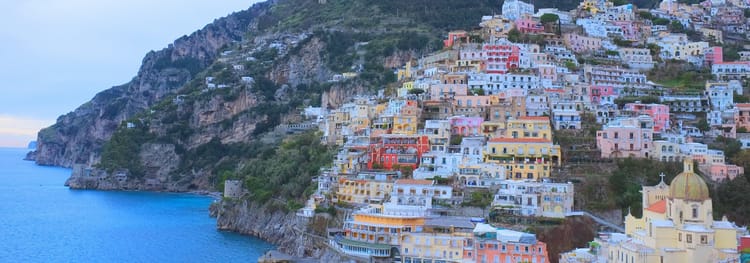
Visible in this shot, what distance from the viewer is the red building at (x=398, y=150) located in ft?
190

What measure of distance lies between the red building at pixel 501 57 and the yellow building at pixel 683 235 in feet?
109

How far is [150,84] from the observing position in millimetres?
155000

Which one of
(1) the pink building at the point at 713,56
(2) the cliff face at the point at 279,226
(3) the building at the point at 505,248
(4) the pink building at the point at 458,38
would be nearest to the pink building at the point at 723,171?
(3) the building at the point at 505,248

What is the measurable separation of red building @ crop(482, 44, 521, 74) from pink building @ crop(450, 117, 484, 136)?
10697mm

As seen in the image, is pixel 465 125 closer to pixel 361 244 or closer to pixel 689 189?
pixel 361 244

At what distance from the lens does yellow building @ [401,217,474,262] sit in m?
43.1

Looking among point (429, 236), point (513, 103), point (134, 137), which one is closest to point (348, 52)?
point (134, 137)

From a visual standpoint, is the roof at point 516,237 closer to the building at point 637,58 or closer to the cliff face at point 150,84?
the building at point 637,58

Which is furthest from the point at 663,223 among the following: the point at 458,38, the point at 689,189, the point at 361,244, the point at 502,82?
the point at 458,38

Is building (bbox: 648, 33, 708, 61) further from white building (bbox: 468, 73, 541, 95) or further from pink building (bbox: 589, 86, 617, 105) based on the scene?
white building (bbox: 468, 73, 541, 95)

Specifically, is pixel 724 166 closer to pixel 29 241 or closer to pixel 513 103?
pixel 513 103

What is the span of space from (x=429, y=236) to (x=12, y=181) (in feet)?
358

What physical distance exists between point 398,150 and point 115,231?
87.7 feet

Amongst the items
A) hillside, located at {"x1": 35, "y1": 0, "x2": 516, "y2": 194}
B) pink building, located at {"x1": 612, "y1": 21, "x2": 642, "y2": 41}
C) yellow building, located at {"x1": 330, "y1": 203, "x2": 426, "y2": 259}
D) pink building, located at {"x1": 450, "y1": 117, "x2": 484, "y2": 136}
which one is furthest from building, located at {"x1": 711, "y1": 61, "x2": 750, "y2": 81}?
hillside, located at {"x1": 35, "y1": 0, "x2": 516, "y2": 194}
